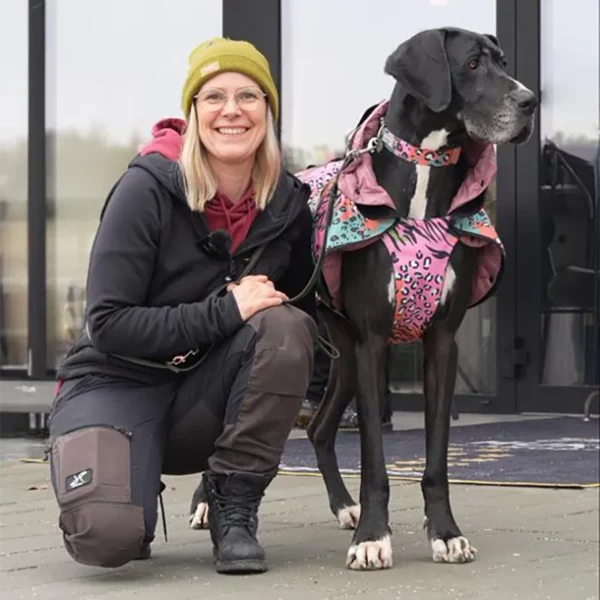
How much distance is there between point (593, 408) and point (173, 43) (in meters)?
3.00

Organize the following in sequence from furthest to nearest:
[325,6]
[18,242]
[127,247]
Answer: [18,242] → [325,6] → [127,247]

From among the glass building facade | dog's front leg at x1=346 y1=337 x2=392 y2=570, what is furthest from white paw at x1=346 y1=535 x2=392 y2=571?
the glass building facade

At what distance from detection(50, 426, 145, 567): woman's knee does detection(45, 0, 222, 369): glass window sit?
16.7 ft

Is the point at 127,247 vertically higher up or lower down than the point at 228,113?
lower down

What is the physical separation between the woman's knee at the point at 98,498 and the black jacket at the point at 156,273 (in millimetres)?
199

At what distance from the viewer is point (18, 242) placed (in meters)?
8.37

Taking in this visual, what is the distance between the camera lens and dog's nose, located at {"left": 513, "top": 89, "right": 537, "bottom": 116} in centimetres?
333

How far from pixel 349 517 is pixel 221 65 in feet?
4.02

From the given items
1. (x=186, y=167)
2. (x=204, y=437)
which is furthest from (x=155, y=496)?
(x=186, y=167)

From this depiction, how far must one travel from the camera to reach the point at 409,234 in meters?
3.38

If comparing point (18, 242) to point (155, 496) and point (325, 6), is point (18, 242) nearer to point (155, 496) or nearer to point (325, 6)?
point (325, 6)

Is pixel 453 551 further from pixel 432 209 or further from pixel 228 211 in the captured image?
pixel 228 211

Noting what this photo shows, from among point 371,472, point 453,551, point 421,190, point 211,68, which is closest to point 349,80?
point 421,190

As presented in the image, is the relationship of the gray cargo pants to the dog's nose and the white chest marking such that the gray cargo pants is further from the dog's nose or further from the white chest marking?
the dog's nose
